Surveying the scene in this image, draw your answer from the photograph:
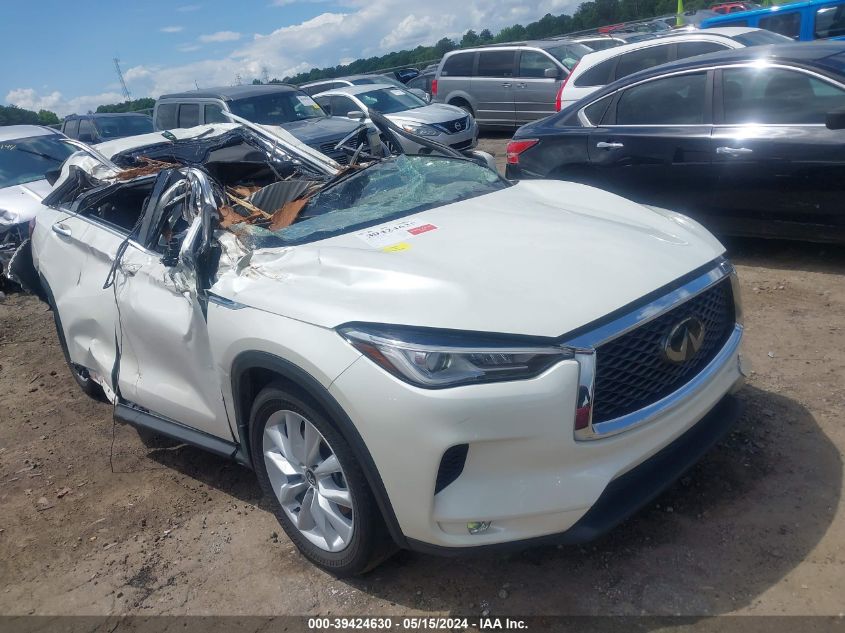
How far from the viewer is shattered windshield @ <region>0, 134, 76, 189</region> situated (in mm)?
9047

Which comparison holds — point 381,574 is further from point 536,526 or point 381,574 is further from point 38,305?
point 38,305

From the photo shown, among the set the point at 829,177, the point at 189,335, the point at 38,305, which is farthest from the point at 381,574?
the point at 38,305

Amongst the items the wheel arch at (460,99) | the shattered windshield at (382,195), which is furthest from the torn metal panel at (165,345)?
the wheel arch at (460,99)

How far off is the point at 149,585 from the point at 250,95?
8.65 m

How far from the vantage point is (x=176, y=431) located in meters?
3.67

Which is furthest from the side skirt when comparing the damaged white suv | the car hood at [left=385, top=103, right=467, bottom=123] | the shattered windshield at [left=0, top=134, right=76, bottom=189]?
the car hood at [left=385, top=103, right=467, bottom=123]

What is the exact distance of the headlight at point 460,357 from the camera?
2439 millimetres

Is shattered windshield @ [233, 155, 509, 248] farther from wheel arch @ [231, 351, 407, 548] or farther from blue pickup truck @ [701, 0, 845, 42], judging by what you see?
blue pickup truck @ [701, 0, 845, 42]

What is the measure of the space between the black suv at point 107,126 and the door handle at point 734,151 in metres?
11.0

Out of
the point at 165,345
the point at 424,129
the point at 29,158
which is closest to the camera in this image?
the point at 165,345

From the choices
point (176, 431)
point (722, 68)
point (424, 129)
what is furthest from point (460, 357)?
point (424, 129)

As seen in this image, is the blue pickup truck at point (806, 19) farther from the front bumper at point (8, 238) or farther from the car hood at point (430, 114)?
the front bumper at point (8, 238)

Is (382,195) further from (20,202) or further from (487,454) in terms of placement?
(20,202)

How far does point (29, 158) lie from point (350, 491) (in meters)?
8.59
